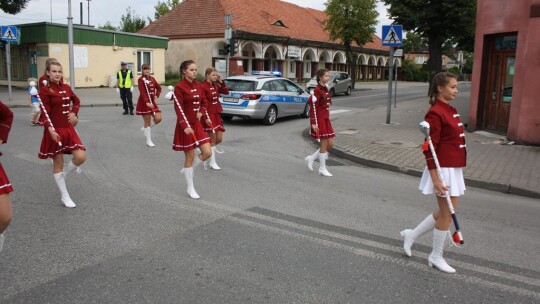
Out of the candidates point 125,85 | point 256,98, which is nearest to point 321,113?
point 256,98

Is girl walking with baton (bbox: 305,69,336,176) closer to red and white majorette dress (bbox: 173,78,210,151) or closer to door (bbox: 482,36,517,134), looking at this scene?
red and white majorette dress (bbox: 173,78,210,151)

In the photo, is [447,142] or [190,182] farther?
[190,182]

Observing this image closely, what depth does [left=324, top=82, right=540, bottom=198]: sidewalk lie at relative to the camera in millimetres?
7758

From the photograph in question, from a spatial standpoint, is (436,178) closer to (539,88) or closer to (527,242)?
(527,242)

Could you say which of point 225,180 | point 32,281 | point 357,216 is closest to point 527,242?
point 357,216

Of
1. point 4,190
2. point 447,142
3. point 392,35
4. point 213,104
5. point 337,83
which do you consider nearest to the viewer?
point 4,190

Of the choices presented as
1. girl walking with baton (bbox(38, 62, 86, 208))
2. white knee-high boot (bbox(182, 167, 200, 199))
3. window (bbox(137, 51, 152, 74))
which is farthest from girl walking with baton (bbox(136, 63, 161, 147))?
window (bbox(137, 51, 152, 74))

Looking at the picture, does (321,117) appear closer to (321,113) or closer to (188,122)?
(321,113)

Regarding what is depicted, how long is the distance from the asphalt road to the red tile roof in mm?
31065

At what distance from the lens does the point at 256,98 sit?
14.4 m

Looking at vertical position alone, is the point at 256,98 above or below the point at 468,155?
above

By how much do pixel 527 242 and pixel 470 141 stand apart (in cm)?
698

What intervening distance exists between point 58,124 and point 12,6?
80.8 feet

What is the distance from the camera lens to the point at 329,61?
49.6 meters
